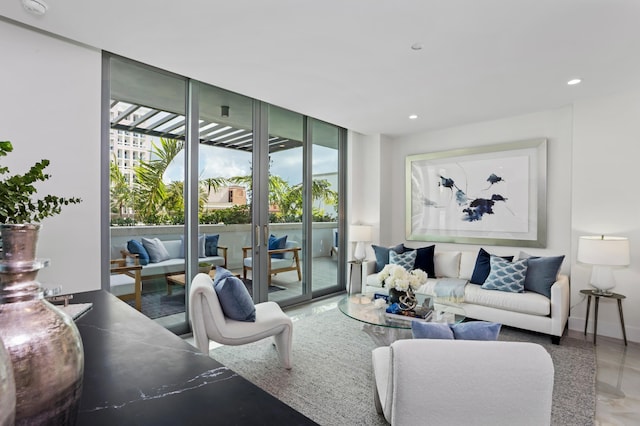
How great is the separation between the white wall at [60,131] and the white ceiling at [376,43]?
0.23 meters

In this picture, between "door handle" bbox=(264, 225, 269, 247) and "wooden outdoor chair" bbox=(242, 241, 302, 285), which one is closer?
"wooden outdoor chair" bbox=(242, 241, 302, 285)

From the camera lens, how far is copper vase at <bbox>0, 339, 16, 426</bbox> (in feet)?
1.17

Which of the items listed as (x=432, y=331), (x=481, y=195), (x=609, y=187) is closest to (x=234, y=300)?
(x=432, y=331)

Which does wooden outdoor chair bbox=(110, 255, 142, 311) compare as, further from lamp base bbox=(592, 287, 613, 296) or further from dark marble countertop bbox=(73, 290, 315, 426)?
lamp base bbox=(592, 287, 613, 296)

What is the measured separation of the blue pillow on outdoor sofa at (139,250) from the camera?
3154 millimetres

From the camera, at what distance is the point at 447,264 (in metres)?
4.50

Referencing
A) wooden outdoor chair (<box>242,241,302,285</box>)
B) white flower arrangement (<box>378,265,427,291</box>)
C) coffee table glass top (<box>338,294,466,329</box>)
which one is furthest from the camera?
wooden outdoor chair (<box>242,241,302,285</box>)

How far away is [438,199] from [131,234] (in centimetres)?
406

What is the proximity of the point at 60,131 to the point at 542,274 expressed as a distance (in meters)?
4.66

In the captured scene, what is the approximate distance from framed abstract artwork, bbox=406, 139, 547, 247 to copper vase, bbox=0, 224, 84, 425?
15.8 ft

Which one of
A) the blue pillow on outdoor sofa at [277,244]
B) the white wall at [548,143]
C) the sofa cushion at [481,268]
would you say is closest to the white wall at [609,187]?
the white wall at [548,143]

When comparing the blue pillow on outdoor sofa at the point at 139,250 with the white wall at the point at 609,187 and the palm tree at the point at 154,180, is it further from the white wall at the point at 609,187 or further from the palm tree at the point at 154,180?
the white wall at the point at 609,187

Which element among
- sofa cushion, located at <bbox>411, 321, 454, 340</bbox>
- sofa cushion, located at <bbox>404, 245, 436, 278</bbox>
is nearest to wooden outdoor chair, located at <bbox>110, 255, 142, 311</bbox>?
sofa cushion, located at <bbox>411, 321, 454, 340</bbox>

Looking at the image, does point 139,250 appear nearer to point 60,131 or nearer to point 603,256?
point 60,131
